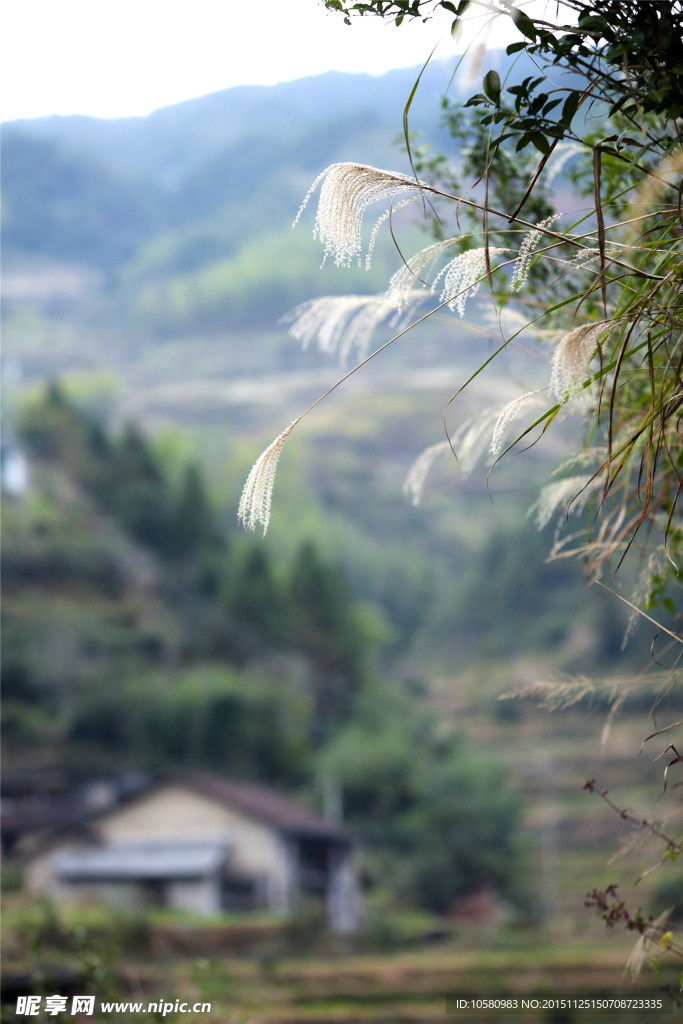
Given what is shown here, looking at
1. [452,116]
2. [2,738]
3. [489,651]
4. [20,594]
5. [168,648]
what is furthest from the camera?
[489,651]

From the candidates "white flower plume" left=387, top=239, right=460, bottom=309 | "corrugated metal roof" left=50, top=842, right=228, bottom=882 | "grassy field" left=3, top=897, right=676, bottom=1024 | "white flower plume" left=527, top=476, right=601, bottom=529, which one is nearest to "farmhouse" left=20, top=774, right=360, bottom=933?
"corrugated metal roof" left=50, top=842, right=228, bottom=882

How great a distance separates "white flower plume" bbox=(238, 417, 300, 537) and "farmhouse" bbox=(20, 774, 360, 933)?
13.3 metres

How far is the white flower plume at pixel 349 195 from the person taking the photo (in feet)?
2.52

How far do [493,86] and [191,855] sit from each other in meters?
13.8

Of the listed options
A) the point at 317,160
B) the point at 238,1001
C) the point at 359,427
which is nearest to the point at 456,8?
the point at 238,1001

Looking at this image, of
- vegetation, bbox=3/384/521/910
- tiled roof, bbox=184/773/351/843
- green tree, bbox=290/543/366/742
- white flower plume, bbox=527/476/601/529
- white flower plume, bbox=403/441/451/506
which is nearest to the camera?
white flower plume, bbox=527/476/601/529

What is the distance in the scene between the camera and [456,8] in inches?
29.7

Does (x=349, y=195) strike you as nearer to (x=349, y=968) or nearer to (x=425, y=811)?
(x=349, y=968)

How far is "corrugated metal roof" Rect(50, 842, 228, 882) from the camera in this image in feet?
42.0

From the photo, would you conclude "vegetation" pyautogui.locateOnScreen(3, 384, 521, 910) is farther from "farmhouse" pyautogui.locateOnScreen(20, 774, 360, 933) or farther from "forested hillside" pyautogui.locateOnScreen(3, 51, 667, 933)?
"farmhouse" pyautogui.locateOnScreen(20, 774, 360, 933)

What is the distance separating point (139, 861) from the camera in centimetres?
1303

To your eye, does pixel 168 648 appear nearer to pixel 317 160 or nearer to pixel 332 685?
pixel 332 685

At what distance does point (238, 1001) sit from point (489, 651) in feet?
41.6

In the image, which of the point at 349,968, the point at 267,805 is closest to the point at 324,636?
the point at 267,805
